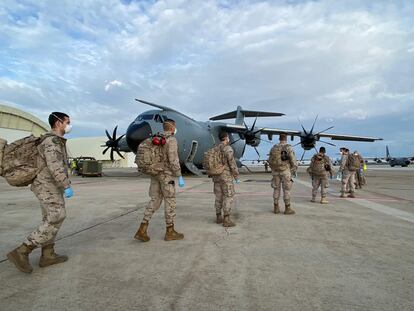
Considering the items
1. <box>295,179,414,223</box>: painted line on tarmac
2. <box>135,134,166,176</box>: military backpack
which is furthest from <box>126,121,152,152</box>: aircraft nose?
<box>135,134,166,176</box>: military backpack

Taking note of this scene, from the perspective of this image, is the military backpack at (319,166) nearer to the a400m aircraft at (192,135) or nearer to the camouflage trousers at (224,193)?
the camouflage trousers at (224,193)

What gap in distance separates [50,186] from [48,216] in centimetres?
36

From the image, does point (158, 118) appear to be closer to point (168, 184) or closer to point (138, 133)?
point (138, 133)

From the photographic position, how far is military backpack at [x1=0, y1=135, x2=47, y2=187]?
3.63 meters

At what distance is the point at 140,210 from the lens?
779cm

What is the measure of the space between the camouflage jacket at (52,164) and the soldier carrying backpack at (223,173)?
291 cm

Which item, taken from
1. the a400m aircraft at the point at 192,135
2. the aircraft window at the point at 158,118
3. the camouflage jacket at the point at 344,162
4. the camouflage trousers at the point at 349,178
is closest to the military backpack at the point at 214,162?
the camouflage jacket at the point at 344,162

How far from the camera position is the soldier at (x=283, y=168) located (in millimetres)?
7332

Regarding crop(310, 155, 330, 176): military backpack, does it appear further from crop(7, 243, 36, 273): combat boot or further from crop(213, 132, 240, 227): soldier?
crop(7, 243, 36, 273): combat boot

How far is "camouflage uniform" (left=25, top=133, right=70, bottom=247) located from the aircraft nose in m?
13.7

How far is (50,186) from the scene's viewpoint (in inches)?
151

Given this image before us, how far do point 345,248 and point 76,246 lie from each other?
153 inches

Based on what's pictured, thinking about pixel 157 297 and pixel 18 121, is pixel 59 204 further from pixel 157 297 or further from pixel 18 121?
pixel 18 121

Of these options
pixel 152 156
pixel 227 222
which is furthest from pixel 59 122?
pixel 227 222
